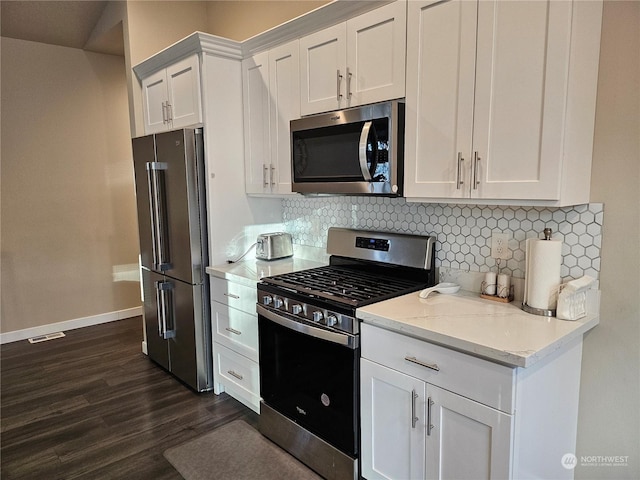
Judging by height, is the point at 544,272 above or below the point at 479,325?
above

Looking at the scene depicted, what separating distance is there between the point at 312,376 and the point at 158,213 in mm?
1726

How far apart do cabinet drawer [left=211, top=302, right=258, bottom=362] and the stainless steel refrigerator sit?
12cm

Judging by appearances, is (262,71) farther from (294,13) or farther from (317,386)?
(317,386)

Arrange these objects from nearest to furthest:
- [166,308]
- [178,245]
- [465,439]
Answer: [465,439], [178,245], [166,308]

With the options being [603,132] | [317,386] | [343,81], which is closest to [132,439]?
[317,386]

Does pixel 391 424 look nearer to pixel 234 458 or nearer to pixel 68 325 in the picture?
pixel 234 458

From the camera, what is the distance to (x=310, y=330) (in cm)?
211

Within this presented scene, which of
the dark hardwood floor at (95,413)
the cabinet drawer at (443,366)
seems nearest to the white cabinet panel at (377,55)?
the cabinet drawer at (443,366)

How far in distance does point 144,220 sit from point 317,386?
2045 millimetres

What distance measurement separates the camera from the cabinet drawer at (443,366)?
1470mm

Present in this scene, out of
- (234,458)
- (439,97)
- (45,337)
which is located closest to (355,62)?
(439,97)

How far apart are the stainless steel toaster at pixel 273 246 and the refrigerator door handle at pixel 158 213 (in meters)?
0.67

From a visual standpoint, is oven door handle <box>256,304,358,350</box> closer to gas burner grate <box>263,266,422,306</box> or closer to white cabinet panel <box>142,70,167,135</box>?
gas burner grate <box>263,266,422,306</box>

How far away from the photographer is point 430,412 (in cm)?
169
